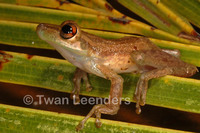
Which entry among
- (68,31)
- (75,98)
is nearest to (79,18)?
(68,31)

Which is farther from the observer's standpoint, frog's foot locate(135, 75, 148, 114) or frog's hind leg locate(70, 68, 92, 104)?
frog's hind leg locate(70, 68, 92, 104)

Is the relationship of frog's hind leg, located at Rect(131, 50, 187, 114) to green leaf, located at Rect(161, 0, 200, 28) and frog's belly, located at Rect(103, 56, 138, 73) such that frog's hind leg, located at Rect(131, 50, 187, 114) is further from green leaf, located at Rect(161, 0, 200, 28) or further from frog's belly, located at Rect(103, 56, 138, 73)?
green leaf, located at Rect(161, 0, 200, 28)

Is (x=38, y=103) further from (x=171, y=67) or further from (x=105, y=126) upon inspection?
(x=171, y=67)

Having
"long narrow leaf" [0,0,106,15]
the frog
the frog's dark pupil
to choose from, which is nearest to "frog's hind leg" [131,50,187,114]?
the frog

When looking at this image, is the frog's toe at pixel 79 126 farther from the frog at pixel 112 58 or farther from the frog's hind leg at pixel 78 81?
the frog's hind leg at pixel 78 81

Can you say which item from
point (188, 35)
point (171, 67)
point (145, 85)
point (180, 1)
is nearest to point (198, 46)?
point (188, 35)

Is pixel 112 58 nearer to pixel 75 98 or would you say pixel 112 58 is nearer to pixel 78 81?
pixel 78 81

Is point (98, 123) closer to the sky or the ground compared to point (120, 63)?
closer to the ground
